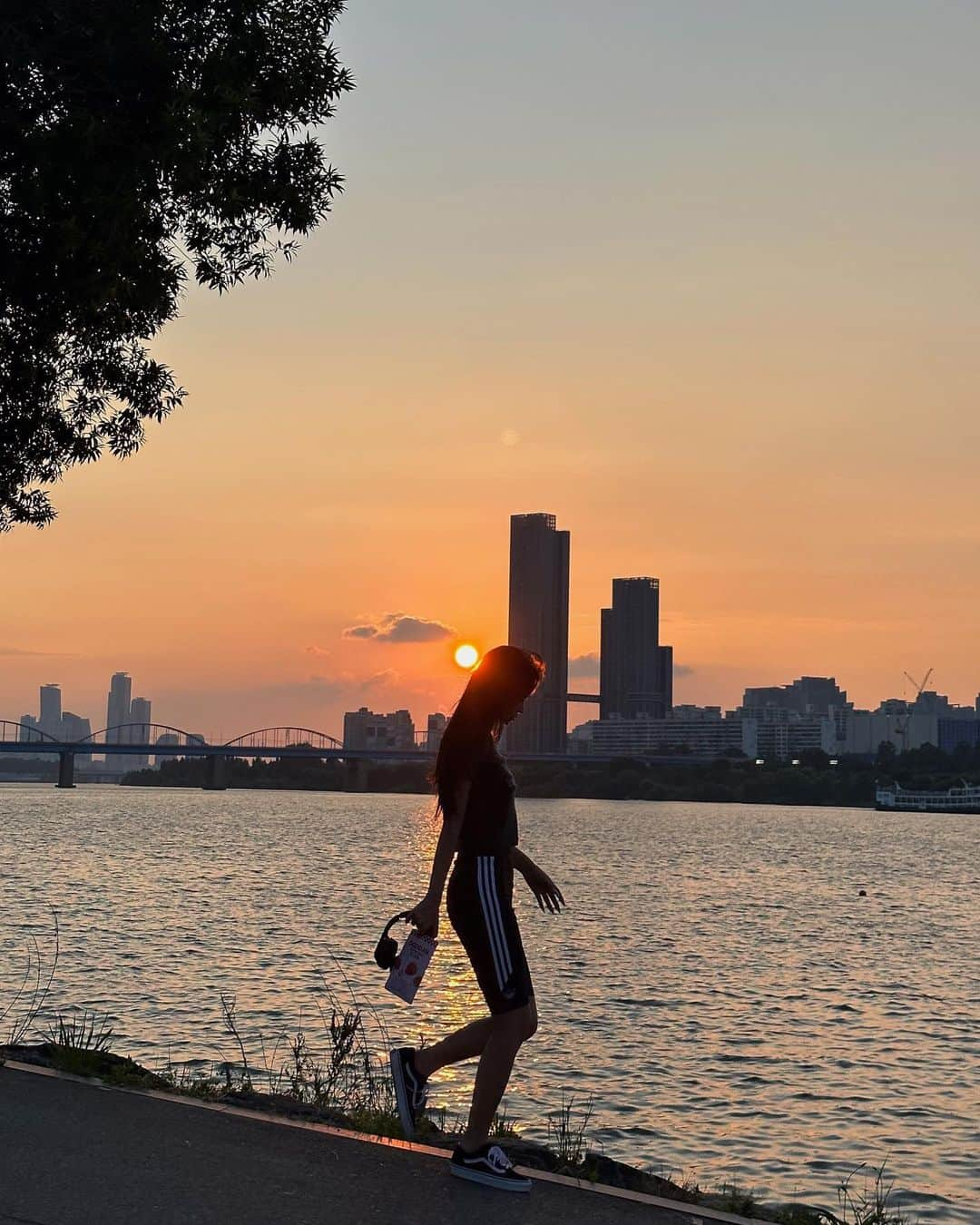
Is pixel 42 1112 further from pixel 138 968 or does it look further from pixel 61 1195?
pixel 138 968

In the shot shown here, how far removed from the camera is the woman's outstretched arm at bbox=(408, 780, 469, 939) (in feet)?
22.4

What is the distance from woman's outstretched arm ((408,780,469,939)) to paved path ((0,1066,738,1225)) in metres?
1.13

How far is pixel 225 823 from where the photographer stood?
112 meters

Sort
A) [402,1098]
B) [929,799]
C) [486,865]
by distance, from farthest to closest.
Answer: [929,799]
[402,1098]
[486,865]

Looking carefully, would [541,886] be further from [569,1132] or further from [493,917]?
[569,1132]

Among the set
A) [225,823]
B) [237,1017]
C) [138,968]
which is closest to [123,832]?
[225,823]

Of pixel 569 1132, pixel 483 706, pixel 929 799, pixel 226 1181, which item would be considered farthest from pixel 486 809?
pixel 929 799

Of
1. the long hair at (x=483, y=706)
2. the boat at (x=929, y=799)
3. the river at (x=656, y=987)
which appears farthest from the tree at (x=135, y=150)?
the boat at (x=929, y=799)

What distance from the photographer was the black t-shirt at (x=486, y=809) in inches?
275

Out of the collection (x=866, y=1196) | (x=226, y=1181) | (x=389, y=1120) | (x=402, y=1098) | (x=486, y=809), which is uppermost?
(x=486, y=809)

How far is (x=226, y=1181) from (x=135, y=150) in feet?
23.6

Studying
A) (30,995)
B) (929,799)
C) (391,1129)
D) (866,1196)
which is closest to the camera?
(391,1129)

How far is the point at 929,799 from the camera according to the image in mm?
183750

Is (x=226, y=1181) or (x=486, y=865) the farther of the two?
(x=486, y=865)
